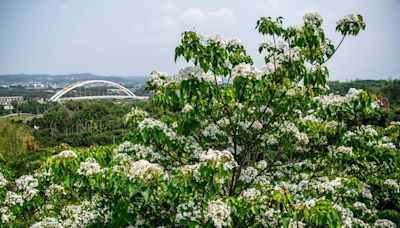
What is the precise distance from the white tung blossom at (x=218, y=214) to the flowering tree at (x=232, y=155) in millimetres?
15

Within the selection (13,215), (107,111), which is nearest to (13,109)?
(107,111)

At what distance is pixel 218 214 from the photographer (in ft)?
12.3

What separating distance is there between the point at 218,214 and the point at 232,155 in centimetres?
87

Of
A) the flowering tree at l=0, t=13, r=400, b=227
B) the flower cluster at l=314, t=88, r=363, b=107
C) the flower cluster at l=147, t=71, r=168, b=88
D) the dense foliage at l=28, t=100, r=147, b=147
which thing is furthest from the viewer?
the dense foliage at l=28, t=100, r=147, b=147

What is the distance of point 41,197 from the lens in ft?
18.7

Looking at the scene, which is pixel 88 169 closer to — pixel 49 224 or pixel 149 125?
pixel 149 125

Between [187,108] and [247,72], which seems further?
[187,108]

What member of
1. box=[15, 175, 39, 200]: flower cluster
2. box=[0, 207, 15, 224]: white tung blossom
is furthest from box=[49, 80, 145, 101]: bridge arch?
box=[15, 175, 39, 200]: flower cluster

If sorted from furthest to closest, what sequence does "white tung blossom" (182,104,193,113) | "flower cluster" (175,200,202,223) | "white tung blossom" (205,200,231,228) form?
"white tung blossom" (182,104,193,113)
"flower cluster" (175,200,202,223)
"white tung blossom" (205,200,231,228)

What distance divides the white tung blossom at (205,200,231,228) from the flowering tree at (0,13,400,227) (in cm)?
1

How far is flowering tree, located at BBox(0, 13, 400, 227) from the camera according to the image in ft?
13.1

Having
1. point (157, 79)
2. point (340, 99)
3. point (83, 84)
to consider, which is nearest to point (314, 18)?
point (340, 99)

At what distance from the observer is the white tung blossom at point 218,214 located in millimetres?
3650

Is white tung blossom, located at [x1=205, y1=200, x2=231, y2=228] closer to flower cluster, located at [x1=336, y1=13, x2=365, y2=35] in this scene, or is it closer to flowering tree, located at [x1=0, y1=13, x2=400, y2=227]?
flowering tree, located at [x1=0, y1=13, x2=400, y2=227]
